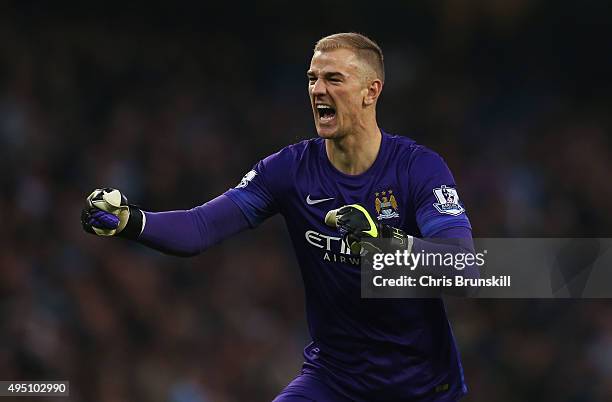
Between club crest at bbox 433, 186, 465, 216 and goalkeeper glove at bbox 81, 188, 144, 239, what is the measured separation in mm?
1299

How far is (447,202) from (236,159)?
5.65 m

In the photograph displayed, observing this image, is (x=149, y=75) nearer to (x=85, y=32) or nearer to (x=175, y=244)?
(x=85, y=32)

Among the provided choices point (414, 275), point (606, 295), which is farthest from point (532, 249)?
point (414, 275)

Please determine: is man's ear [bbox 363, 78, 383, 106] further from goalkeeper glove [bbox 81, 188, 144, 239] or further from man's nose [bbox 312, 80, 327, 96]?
goalkeeper glove [bbox 81, 188, 144, 239]

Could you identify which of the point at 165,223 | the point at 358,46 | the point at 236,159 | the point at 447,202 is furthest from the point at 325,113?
the point at 236,159

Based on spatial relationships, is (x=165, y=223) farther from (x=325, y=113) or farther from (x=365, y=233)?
(x=365, y=233)

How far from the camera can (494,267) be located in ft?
19.5

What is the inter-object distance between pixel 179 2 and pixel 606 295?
5.19 m

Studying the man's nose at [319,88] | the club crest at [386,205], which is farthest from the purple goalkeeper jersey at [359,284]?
the man's nose at [319,88]

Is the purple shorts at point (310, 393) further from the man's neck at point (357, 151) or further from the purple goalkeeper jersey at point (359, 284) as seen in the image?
the man's neck at point (357, 151)

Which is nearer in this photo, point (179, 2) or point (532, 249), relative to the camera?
point (532, 249)

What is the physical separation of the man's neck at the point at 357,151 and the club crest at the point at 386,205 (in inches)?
7.2

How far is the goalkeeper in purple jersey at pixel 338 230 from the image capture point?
4.51 meters

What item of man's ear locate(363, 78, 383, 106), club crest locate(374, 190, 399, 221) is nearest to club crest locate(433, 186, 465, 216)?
club crest locate(374, 190, 399, 221)
